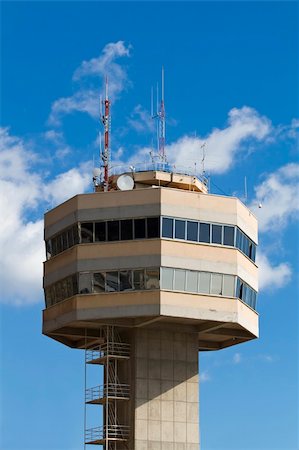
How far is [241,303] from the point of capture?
9200 cm

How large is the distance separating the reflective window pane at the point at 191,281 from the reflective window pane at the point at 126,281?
3.86 metres

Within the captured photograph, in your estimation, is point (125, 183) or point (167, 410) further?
point (125, 183)

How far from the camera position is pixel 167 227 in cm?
9031

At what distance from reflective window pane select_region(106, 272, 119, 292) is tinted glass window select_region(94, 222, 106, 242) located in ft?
8.82

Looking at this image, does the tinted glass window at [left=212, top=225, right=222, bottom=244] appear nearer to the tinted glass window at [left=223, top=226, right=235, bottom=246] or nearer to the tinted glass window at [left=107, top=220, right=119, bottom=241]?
the tinted glass window at [left=223, top=226, right=235, bottom=246]

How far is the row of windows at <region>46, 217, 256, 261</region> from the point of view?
9031cm

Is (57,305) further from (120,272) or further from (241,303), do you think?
(241,303)

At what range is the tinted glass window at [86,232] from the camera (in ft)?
301

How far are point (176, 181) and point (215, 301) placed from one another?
9.55 metres

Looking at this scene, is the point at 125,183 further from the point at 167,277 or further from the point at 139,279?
the point at 167,277

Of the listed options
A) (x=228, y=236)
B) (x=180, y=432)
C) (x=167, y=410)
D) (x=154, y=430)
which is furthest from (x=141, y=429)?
(x=228, y=236)

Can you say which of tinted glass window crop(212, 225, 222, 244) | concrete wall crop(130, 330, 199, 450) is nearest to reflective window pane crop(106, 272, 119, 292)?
concrete wall crop(130, 330, 199, 450)

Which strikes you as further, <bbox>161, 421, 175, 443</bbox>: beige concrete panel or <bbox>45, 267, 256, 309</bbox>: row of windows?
<bbox>161, 421, 175, 443</bbox>: beige concrete panel

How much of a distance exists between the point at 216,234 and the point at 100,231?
26.2 ft
